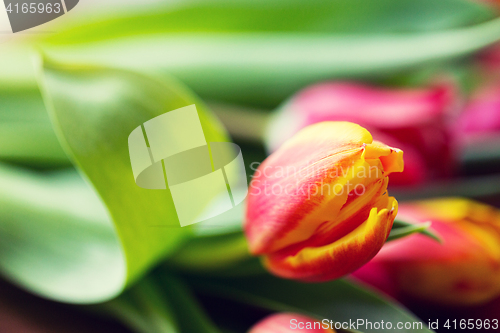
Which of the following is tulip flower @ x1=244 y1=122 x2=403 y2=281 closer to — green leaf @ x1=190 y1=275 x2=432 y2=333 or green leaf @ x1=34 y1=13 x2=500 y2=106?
green leaf @ x1=190 y1=275 x2=432 y2=333

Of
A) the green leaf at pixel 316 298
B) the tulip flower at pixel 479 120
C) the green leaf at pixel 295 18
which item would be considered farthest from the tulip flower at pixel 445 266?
the green leaf at pixel 295 18

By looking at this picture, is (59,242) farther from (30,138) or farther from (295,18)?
(295,18)

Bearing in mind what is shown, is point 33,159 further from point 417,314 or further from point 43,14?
point 417,314

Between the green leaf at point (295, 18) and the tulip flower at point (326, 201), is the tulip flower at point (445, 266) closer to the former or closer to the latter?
the tulip flower at point (326, 201)

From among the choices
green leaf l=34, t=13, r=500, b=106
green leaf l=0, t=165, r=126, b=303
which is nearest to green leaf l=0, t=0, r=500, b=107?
green leaf l=34, t=13, r=500, b=106

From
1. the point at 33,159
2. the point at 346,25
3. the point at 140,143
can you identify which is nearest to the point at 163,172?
the point at 140,143

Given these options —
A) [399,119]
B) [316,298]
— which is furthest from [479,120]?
[316,298]
